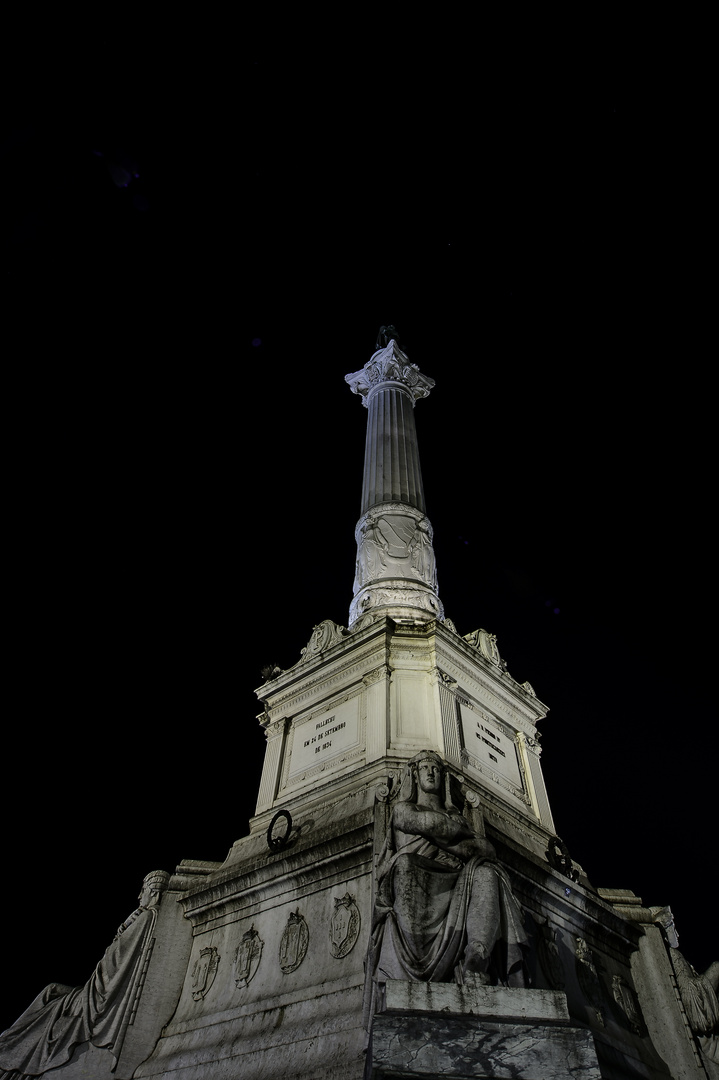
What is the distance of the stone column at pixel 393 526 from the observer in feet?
57.1

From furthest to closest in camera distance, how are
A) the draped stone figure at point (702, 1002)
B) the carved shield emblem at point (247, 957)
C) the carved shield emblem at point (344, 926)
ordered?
the draped stone figure at point (702, 1002), the carved shield emblem at point (247, 957), the carved shield emblem at point (344, 926)

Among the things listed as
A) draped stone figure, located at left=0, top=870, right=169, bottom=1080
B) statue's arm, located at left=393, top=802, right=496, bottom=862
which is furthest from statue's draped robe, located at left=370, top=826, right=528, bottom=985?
draped stone figure, located at left=0, top=870, right=169, bottom=1080

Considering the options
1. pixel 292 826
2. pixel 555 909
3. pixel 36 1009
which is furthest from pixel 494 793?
pixel 36 1009

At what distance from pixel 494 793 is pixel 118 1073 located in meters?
7.36

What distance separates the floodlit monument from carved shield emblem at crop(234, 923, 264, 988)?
0.13ft

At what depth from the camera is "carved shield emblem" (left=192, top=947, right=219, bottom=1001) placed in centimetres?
1133

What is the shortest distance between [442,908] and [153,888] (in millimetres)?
7012

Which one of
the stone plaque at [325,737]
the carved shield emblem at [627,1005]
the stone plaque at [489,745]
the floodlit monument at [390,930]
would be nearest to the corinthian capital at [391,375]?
the floodlit monument at [390,930]

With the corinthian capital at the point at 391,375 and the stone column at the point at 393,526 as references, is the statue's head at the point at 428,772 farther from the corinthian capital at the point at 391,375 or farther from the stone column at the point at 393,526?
the corinthian capital at the point at 391,375

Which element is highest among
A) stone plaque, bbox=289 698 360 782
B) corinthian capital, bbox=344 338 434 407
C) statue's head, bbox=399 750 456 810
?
Answer: corinthian capital, bbox=344 338 434 407

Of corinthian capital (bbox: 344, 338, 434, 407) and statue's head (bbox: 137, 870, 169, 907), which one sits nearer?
statue's head (bbox: 137, 870, 169, 907)

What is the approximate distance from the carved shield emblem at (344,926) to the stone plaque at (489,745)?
4.25 m

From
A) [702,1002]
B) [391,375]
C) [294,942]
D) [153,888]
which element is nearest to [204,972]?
[153,888]

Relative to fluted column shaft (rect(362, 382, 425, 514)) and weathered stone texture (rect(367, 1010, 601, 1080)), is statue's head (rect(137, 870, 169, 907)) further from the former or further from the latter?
fluted column shaft (rect(362, 382, 425, 514))
